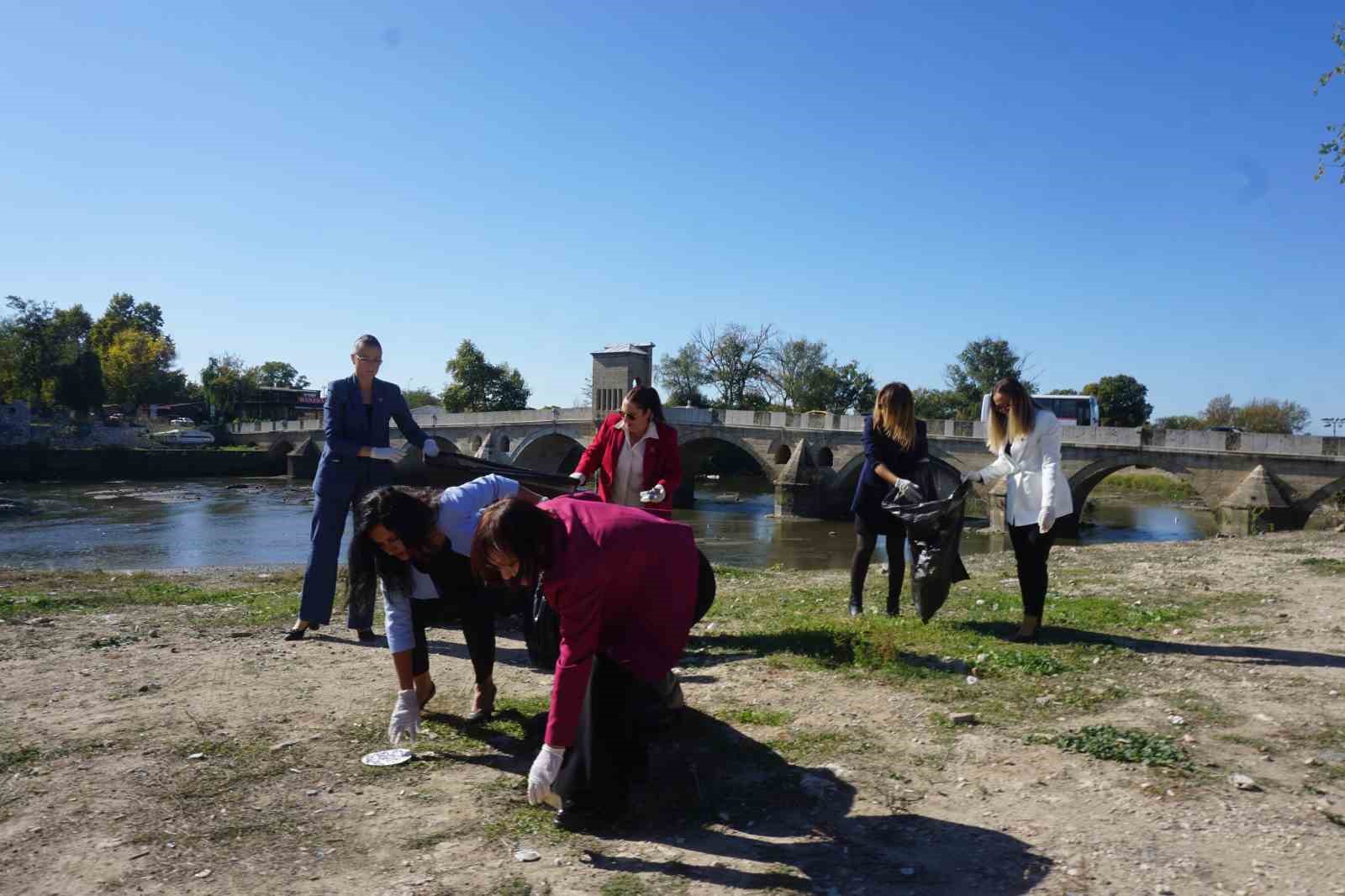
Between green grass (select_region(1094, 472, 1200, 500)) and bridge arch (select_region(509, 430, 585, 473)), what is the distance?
30336mm

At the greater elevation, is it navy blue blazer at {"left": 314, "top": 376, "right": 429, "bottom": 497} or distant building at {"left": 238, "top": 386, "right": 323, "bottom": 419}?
distant building at {"left": 238, "top": 386, "right": 323, "bottom": 419}

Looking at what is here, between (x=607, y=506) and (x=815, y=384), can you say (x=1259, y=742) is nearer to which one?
(x=607, y=506)

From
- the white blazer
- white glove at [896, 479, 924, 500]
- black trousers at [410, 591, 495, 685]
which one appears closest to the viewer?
black trousers at [410, 591, 495, 685]

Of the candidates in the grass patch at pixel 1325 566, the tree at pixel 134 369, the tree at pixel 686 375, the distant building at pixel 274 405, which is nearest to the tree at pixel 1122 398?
the tree at pixel 686 375

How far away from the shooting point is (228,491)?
4275cm

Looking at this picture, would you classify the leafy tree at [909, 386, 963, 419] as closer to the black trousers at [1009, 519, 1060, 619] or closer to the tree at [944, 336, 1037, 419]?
the tree at [944, 336, 1037, 419]

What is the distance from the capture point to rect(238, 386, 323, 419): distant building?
87750mm

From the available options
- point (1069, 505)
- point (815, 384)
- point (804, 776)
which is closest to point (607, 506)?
point (804, 776)

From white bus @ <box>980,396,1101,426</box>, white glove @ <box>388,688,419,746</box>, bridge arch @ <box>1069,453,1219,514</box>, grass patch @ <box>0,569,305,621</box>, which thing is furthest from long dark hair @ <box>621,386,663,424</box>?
white bus @ <box>980,396,1101,426</box>

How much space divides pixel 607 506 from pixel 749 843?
1310mm

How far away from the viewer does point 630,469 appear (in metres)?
5.29

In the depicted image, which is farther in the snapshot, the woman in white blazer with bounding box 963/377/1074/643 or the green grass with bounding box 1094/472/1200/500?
the green grass with bounding box 1094/472/1200/500

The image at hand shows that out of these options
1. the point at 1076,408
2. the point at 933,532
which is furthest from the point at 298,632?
the point at 1076,408

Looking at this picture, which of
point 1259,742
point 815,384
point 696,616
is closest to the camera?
point 696,616
